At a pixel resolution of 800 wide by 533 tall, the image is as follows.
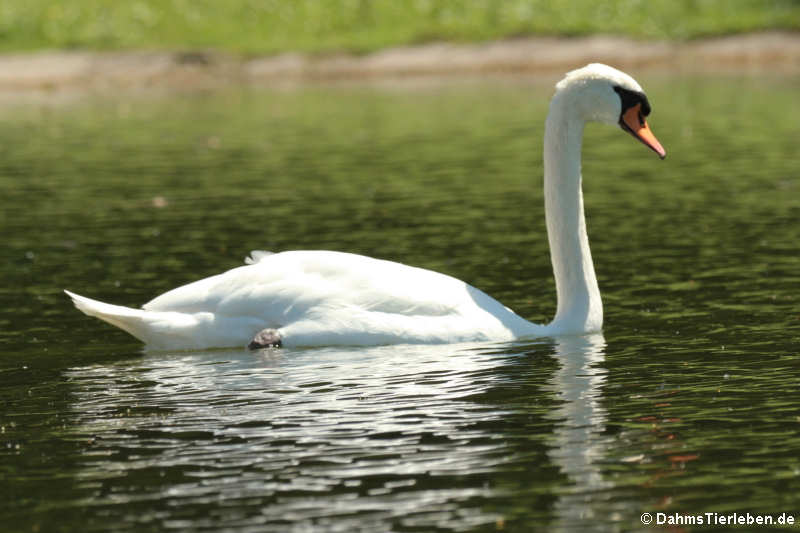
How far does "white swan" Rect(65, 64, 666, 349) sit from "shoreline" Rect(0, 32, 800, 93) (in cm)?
3604

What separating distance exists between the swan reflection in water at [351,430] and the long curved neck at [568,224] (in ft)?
0.58

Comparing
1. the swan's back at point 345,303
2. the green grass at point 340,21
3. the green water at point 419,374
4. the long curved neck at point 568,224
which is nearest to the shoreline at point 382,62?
the green grass at point 340,21

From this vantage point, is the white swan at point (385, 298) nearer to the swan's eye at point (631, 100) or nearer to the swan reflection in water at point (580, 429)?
the swan's eye at point (631, 100)

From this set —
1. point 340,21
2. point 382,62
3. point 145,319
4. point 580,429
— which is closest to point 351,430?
point 580,429

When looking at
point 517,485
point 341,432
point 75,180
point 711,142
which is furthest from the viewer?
point 711,142

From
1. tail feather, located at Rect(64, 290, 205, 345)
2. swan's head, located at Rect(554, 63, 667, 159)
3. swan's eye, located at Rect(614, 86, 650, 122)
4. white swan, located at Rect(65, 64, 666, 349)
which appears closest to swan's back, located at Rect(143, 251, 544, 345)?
white swan, located at Rect(65, 64, 666, 349)

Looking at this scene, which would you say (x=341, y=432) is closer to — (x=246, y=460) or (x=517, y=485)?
(x=246, y=460)

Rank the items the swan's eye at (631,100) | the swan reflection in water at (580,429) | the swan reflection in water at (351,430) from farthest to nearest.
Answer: the swan's eye at (631,100)
the swan reflection in water at (351,430)
the swan reflection in water at (580,429)

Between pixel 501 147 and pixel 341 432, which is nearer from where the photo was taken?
pixel 341 432

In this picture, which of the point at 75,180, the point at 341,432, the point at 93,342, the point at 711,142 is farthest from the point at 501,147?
the point at 341,432

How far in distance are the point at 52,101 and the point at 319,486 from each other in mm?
39671

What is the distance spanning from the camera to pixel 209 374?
9.96 metres

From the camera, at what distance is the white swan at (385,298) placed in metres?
10.3

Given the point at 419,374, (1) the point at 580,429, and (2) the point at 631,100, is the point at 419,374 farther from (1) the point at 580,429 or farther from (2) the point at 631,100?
(2) the point at 631,100
